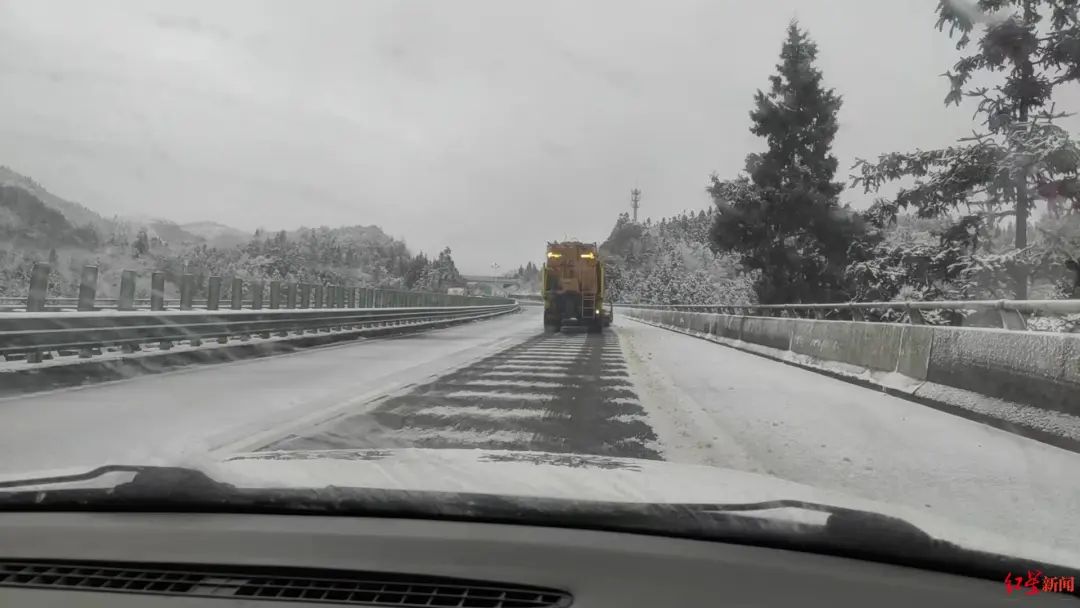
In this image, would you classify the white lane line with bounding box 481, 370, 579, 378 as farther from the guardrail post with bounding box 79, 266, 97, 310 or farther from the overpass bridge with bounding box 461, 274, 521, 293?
the overpass bridge with bounding box 461, 274, 521, 293

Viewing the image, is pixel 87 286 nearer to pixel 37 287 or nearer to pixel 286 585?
pixel 37 287

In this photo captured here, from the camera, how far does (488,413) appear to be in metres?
7.75

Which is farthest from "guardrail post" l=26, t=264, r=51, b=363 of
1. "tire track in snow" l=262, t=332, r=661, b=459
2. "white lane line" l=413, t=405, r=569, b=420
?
"white lane line" l=413, t=405, r=569, b=420

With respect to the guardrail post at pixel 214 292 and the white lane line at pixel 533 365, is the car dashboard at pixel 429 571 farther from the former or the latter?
the guardrail post at pixel 214 292

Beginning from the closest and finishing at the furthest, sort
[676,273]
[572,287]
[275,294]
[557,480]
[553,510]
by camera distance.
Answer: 1. [553,510]
2. [557,480]
3. [275,294]
4. [572,287]
5. [676,273]

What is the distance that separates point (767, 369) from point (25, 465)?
11.3 m

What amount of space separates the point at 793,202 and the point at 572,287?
15830 mm

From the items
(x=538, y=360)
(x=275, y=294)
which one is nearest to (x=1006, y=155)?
(x=538, y=360)

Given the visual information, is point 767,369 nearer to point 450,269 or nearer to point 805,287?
point 805,287

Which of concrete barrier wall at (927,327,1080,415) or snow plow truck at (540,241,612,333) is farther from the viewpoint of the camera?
snow plow truck at (540,241,612,333)

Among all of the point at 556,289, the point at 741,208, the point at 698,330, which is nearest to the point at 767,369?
the point at 698,330

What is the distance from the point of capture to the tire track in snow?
6000 mm

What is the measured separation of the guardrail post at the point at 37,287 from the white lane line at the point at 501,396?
9036mm

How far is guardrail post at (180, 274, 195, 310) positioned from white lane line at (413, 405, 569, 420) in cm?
1413
